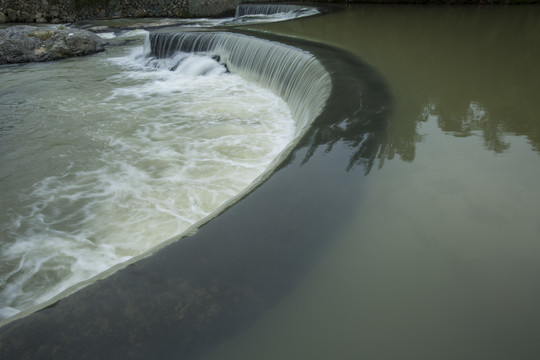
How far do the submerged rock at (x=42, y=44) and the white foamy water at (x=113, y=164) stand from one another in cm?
328

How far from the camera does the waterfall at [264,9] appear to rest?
14.2 metres

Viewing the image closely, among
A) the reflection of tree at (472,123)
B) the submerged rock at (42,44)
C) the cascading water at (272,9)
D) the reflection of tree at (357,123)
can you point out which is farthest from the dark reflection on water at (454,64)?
the submerged rock at (42,44)

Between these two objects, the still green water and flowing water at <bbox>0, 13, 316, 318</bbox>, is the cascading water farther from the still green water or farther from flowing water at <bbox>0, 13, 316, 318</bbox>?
the still green water

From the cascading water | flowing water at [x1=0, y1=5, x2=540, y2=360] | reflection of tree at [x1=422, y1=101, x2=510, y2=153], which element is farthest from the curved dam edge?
the cascading water

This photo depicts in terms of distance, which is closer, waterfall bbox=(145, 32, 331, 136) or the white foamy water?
the white foamy water

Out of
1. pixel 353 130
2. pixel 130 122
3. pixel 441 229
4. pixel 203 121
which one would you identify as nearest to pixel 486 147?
pixel 353 130

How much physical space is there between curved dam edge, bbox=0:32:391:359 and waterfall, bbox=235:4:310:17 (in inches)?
504

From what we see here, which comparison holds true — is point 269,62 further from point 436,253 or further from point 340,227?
point 436,253

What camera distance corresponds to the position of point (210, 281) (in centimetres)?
187

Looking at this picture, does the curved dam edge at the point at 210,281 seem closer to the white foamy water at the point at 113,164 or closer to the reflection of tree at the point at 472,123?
the white foamy water at the point at 113,164

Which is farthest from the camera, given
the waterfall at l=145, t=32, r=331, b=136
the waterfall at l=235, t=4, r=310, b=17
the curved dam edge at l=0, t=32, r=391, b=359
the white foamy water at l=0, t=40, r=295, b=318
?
the waterfall at l=235, t=4, r=310, b=17

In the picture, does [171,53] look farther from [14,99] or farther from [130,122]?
[130,122]

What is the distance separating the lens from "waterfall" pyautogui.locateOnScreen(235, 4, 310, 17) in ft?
46.4

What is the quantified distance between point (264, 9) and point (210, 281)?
15.5 meters
